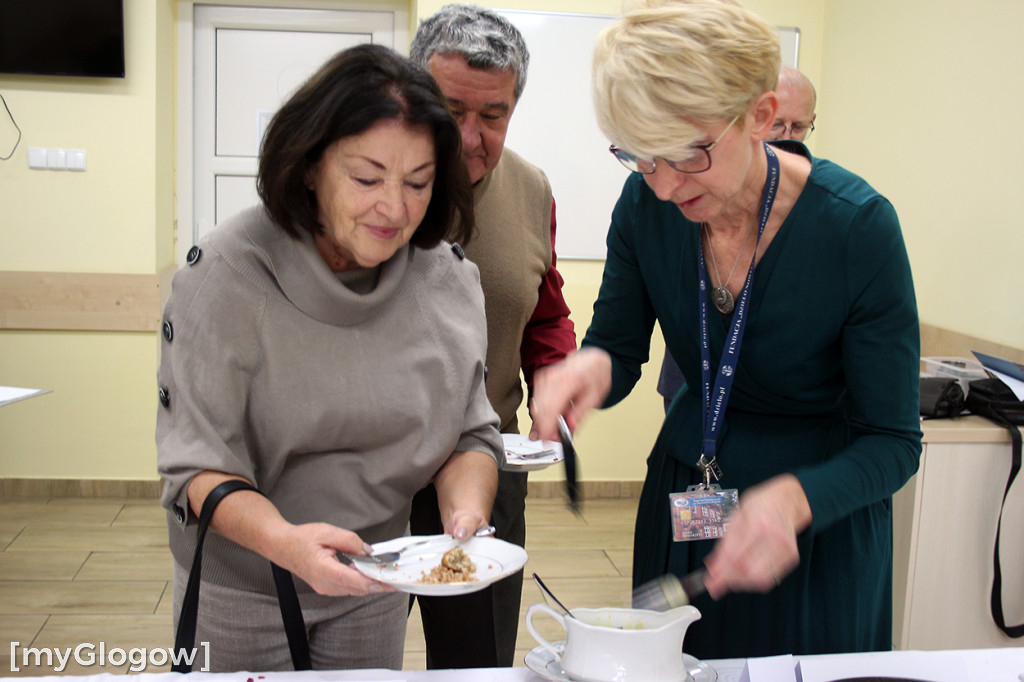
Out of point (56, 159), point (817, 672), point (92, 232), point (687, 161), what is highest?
point (687, 161)

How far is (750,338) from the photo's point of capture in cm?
137

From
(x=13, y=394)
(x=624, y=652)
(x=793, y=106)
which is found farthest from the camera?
(x=13, y=394)

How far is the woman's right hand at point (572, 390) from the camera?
55.8 inches

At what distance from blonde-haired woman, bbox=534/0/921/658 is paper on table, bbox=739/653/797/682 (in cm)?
10

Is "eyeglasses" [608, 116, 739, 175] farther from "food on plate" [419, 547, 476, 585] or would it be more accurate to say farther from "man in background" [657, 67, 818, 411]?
"man in background" [657, 67, 818, 411]

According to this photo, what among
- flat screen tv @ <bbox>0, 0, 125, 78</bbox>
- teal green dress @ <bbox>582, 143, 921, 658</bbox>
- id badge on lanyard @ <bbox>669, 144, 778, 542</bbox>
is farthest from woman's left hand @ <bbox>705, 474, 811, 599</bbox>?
flat screen tv @ <bbox>0, 0, 125, 78</bbox>

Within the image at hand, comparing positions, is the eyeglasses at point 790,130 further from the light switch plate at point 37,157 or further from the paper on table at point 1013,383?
the light switch plate at point 37,157

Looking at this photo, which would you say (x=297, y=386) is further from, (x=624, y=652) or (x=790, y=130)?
(x=790, y=130)

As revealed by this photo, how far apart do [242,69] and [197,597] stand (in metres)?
3.83

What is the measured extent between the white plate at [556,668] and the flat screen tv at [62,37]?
3.83 meters

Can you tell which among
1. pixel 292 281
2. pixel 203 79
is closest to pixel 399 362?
pixel 292 281

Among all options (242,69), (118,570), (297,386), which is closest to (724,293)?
(297,386)

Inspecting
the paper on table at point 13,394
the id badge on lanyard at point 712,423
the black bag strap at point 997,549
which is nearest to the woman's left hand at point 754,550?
the id badge on lanyard at point 712,423

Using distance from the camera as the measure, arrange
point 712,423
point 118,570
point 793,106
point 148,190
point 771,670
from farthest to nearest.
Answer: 1. point 148,190
2. point 118,570
3. point 793,106
4. point 712,423
5. point 771,670
